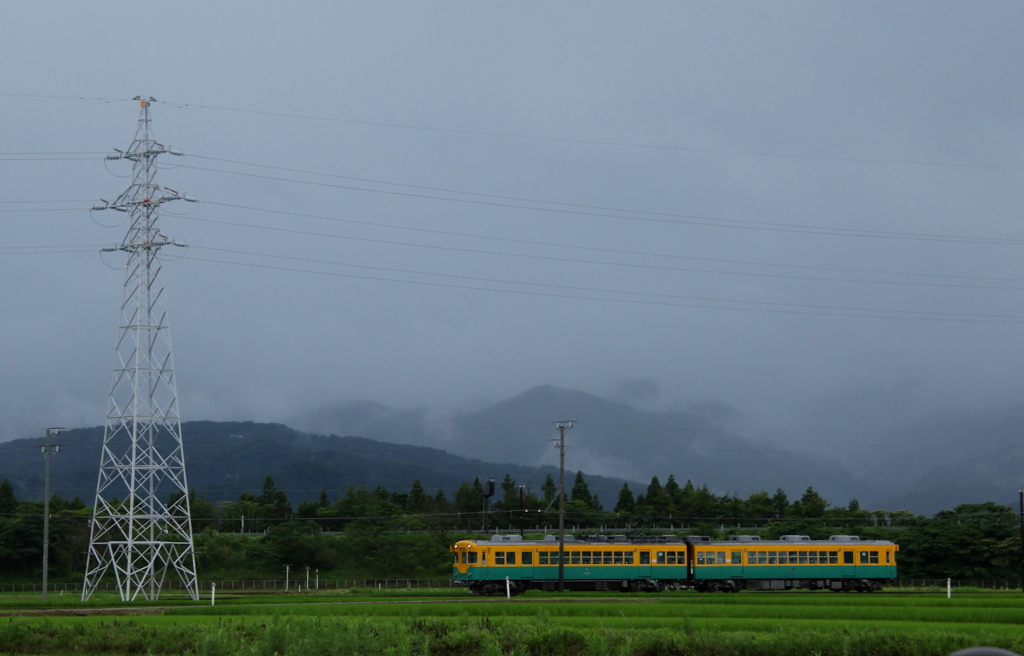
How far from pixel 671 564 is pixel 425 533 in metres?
40.3

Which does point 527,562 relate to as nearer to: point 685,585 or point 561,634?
point 685,585

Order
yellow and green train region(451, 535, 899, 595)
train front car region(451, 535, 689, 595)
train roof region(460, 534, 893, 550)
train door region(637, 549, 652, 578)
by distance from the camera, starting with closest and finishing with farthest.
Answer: train front car region(451, 535, 689, 595) < yellow and green train region(451, 535, 899, 595) < train door region(637, 549, 652, 578) < train roof region(460, 534, 893, 550)

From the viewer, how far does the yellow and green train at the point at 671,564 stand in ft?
190

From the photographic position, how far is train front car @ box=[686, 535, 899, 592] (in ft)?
194

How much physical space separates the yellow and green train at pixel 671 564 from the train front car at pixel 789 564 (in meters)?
0.06

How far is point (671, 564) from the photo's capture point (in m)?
58.9

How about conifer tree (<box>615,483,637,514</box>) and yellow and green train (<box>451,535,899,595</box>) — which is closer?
yellow and green train (<box>451,535,899,595</box>)

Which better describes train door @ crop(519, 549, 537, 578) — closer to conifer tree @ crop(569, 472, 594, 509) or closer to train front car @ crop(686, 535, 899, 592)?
train front car @ crop(686, 535, 899, 592)

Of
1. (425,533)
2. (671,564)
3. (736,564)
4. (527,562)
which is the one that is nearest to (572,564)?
(527,562)

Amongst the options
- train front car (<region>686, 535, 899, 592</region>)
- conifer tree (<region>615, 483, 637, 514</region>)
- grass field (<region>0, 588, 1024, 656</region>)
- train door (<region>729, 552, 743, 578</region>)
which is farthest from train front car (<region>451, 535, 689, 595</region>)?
conifer tree (<region>615, 483, 637, 514</region>)

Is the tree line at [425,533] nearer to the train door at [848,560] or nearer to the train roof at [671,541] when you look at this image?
the train roof at [671,541]

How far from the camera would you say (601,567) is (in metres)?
58.6

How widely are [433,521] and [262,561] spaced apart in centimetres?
2534

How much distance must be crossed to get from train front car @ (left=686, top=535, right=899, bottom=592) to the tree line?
76.8 ft
